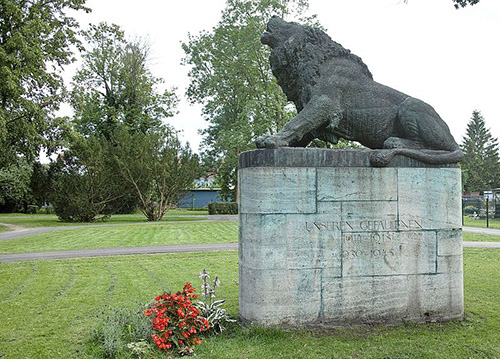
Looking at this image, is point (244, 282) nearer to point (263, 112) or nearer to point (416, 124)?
point (416, 124)

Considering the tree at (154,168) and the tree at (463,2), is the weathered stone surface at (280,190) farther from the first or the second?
the tree at (154,168)

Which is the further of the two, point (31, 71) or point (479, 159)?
point (479, 159)

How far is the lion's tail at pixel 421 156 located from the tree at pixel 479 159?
2413 inches

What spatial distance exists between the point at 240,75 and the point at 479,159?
5089cm

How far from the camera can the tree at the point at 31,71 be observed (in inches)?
902

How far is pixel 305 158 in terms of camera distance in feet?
17.5

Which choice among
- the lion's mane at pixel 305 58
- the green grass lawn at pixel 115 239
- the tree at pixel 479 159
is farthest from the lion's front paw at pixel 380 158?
the tree at pixel 479 159

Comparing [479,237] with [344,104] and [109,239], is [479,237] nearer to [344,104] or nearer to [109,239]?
[344,104]

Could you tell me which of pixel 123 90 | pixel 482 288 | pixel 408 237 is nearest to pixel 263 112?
pixel 123 90

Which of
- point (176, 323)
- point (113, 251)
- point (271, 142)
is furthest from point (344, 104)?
point (113, 251)

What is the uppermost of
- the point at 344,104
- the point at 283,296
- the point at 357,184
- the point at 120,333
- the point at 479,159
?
the point at 479,159

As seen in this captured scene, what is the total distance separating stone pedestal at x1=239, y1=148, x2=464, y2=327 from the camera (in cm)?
519

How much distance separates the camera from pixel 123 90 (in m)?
41.8

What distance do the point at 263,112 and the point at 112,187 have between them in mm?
11724
